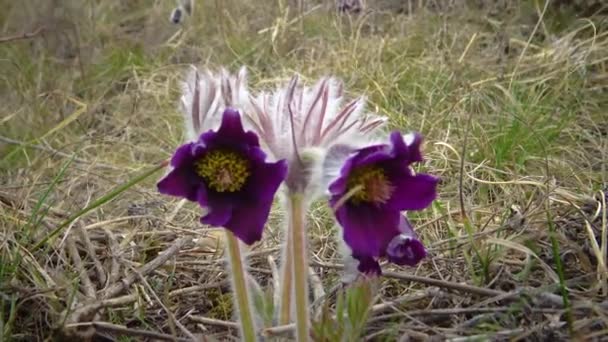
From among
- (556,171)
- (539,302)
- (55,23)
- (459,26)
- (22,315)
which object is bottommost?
(539,302)

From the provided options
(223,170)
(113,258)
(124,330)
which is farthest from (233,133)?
(113,258)

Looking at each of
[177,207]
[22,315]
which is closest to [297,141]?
[22,315]

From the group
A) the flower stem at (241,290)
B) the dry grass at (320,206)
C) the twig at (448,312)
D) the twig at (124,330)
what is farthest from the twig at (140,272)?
the twig at (448,312)

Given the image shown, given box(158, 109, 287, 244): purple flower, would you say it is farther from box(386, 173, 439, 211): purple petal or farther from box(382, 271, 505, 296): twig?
box(382, 271, 505, 296): twig

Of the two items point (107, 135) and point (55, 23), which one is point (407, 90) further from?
point (55, 23)

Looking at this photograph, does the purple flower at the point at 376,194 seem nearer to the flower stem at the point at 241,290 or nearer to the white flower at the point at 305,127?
the white flower at the point at 305,127

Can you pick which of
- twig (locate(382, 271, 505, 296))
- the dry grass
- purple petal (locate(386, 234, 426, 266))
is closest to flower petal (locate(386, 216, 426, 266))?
purple petal (locate(386, 234, 426, 266))
